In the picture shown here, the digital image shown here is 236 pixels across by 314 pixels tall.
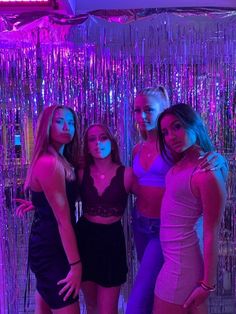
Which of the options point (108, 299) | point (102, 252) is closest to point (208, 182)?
point (102, 252)

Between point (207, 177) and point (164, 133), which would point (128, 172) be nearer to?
point (164, 133)

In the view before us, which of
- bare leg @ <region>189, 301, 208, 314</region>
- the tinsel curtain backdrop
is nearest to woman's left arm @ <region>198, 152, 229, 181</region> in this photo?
bare leg @ <region>189, 301, 208, 314</region>

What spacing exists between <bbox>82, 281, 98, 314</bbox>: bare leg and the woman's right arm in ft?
0.59

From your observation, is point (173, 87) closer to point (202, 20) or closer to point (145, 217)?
point (202, 20)

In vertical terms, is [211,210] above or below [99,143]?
below

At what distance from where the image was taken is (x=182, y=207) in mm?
1277

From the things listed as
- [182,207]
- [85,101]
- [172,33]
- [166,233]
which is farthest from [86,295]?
[172,33]

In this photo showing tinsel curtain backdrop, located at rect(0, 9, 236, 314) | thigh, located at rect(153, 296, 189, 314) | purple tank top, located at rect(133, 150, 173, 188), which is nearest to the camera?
thigh, located at rect(153, 296, 189, 314)

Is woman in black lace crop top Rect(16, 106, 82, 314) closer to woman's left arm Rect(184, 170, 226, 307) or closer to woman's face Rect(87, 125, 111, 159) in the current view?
woman's face Rect(87, 125, 111, 159)

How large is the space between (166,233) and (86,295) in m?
0.65

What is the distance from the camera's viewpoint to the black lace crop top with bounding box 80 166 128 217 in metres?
1.68

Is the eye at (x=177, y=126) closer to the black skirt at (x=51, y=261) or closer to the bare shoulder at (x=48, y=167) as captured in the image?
the bare shoulder at (x=48, y=167)

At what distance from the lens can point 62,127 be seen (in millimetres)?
1646

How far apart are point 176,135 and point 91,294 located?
0.90 meters
